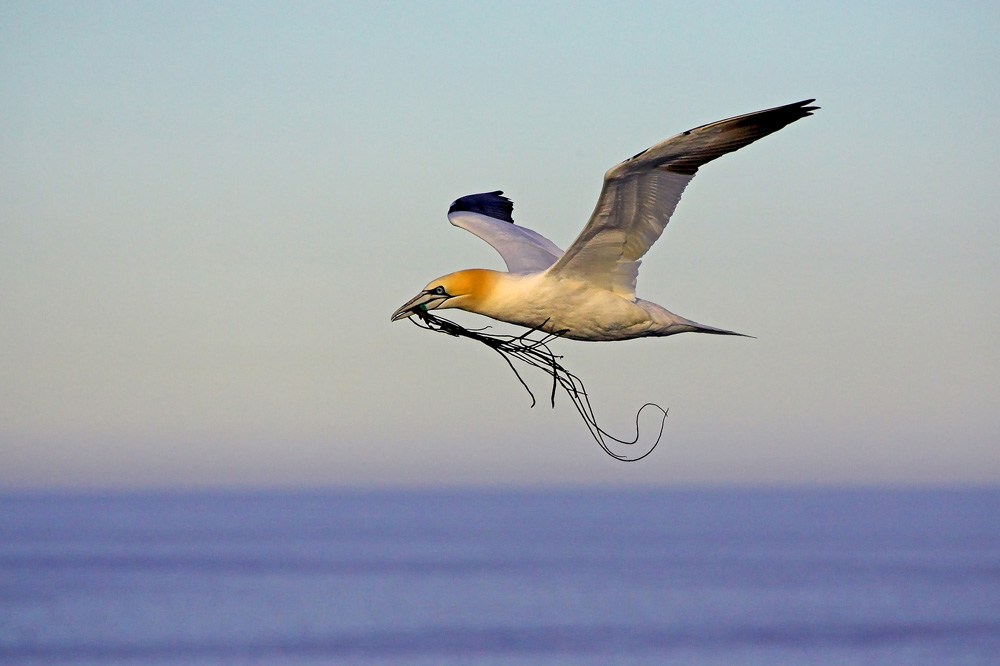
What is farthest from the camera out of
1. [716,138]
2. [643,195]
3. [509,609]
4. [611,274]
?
[509,609]

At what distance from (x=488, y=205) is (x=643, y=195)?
6539 mm

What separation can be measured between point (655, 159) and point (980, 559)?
148m

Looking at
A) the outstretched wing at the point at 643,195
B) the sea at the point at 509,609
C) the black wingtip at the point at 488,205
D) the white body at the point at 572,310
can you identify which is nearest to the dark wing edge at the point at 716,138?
the outstretched wing at the point at 643,195

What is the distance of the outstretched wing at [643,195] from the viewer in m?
13.4

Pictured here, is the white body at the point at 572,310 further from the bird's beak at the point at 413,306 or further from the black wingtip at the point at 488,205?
the black wingtip at the point at 488,205

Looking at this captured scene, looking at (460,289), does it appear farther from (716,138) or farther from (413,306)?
(716,138)

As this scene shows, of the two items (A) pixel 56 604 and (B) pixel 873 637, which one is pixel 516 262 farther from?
(A) pixel 56 604

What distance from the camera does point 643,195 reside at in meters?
14.1

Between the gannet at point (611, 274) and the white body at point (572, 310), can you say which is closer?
the gannet at point (611, 274)

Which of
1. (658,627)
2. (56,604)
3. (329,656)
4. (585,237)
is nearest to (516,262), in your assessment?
(585,237)

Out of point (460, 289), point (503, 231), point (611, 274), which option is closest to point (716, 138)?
point (611, 274)

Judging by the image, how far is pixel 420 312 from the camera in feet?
Answer: 47.0

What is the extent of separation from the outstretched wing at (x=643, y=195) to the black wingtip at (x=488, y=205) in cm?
536

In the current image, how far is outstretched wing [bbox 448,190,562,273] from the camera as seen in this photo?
17.2 m
